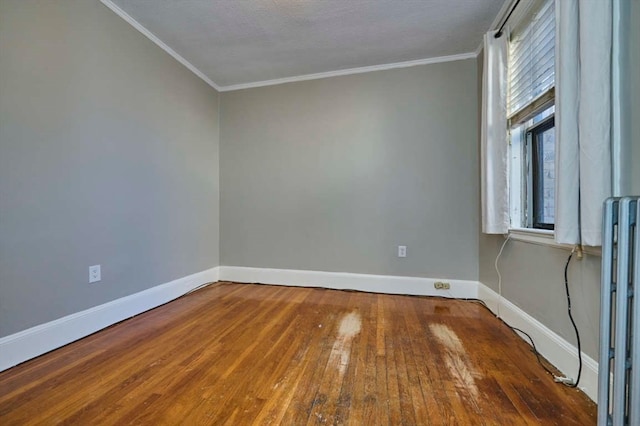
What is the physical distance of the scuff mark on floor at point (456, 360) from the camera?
4.26 feet

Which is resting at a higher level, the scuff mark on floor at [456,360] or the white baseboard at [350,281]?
the white baseboard at [350,281]

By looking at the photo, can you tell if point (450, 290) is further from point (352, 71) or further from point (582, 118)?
point (352, 71)

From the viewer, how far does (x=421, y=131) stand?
2703 millimetres

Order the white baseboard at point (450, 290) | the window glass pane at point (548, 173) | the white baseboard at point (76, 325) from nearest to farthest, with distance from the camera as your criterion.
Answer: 1. the white baseboard at point (450, 290)
2. the white baseboard at point (76, 325)
3. the window glass pane at point (548, 173)

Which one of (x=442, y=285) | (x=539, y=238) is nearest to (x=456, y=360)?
(x=539, y=238)

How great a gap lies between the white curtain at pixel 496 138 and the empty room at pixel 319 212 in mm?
15

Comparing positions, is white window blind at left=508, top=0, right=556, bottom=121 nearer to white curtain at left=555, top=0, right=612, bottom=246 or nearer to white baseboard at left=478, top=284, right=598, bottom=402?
white curtain at left=555, top=0, right=612, bottom=246

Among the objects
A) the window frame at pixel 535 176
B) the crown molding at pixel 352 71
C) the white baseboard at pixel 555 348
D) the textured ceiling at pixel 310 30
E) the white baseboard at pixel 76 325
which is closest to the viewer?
the white baseboard at pixel 555 348

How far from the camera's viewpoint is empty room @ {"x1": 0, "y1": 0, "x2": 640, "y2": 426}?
44.3 inches

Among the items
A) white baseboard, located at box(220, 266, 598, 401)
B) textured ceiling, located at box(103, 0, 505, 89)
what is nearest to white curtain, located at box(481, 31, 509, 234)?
textured ceiling, located at box(103, 0, 505, 89)

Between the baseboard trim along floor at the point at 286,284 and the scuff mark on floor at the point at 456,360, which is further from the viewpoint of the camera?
the baseboard trim along floor at the point at 286,284

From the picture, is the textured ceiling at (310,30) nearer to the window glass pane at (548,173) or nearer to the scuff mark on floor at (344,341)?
the window glass pane at (548,173)

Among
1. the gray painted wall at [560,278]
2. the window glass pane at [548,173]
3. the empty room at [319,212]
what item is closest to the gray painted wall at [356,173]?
the empty room at [319,212]

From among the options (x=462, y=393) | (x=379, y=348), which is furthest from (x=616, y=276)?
(x=379, y=348)
